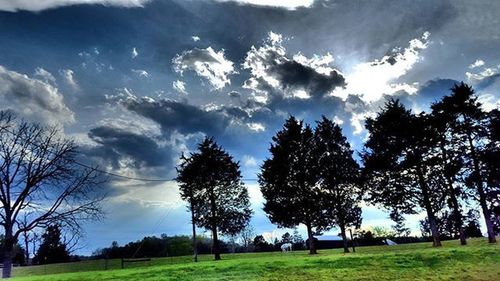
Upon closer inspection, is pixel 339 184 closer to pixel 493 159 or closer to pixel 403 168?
pixel 403 168

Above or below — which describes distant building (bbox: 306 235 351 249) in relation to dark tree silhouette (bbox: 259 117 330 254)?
below

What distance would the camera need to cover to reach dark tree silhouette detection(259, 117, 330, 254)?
168ft

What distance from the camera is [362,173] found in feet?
158

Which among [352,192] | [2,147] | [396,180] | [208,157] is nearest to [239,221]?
[208,157]

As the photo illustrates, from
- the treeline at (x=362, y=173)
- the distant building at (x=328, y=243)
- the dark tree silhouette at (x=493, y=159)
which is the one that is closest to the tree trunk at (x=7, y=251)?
the treeline at (x=362, y=173)

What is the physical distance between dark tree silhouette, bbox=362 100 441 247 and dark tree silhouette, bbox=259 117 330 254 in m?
7.23

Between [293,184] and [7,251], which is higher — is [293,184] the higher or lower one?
the higher one

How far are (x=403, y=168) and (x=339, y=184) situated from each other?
8.18 meters

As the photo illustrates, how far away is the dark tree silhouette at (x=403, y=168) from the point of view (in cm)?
4506

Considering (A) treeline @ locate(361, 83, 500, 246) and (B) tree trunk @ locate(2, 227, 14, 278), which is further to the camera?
(A) treeline @ locate(361, 83, 500, 246)

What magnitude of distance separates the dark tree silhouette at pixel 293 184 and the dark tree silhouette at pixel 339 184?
976mm

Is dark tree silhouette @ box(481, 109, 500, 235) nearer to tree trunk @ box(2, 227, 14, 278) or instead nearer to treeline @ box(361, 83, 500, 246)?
treeline @ box(361, 83, 500, 246)

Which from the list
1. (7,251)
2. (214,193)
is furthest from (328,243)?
(7,251)

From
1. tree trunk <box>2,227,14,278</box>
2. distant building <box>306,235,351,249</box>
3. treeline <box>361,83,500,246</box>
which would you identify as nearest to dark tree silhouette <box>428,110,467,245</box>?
treeline <box>361,83,500,246</box>
